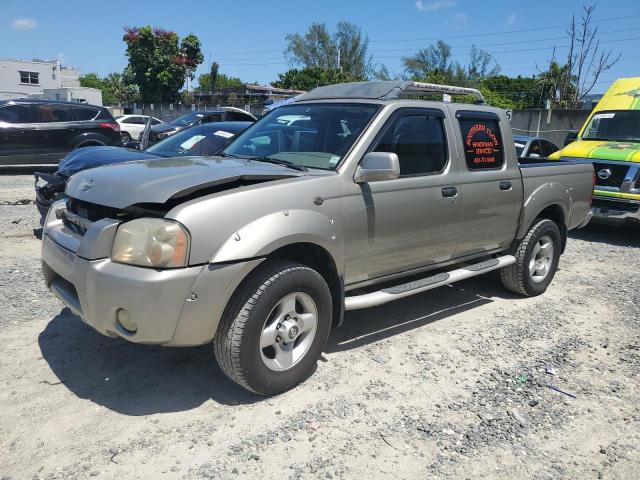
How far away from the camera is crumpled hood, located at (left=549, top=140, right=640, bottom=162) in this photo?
8.87 m

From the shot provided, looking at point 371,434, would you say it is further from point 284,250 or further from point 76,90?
point 76,90

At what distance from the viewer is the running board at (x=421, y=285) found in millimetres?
3857

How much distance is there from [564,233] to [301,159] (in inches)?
141

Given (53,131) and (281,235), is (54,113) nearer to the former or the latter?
(53,131)

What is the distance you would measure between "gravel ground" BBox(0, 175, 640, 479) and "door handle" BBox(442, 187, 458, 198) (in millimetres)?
1194

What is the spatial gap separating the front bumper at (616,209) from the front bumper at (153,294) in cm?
761

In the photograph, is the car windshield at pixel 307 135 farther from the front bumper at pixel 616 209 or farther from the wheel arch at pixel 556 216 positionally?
the front bumper at pixel 616 209

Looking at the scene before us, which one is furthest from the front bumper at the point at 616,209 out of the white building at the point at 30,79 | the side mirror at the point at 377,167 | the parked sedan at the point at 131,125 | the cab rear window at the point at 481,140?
the white building at the point at 30,79

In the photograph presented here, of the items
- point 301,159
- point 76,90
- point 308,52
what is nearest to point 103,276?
point 301,159

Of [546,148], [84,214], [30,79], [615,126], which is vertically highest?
[30,79]

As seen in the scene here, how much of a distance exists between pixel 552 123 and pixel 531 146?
909 centimetres

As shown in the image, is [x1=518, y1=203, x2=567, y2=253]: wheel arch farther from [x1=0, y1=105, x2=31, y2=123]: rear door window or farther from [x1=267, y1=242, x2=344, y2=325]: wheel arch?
[x1=0, y1=105, x2=31, y2=123]: rear door window

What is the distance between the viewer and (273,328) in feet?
11.0

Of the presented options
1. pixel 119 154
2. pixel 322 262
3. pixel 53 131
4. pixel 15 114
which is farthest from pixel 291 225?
pixel 15 114
